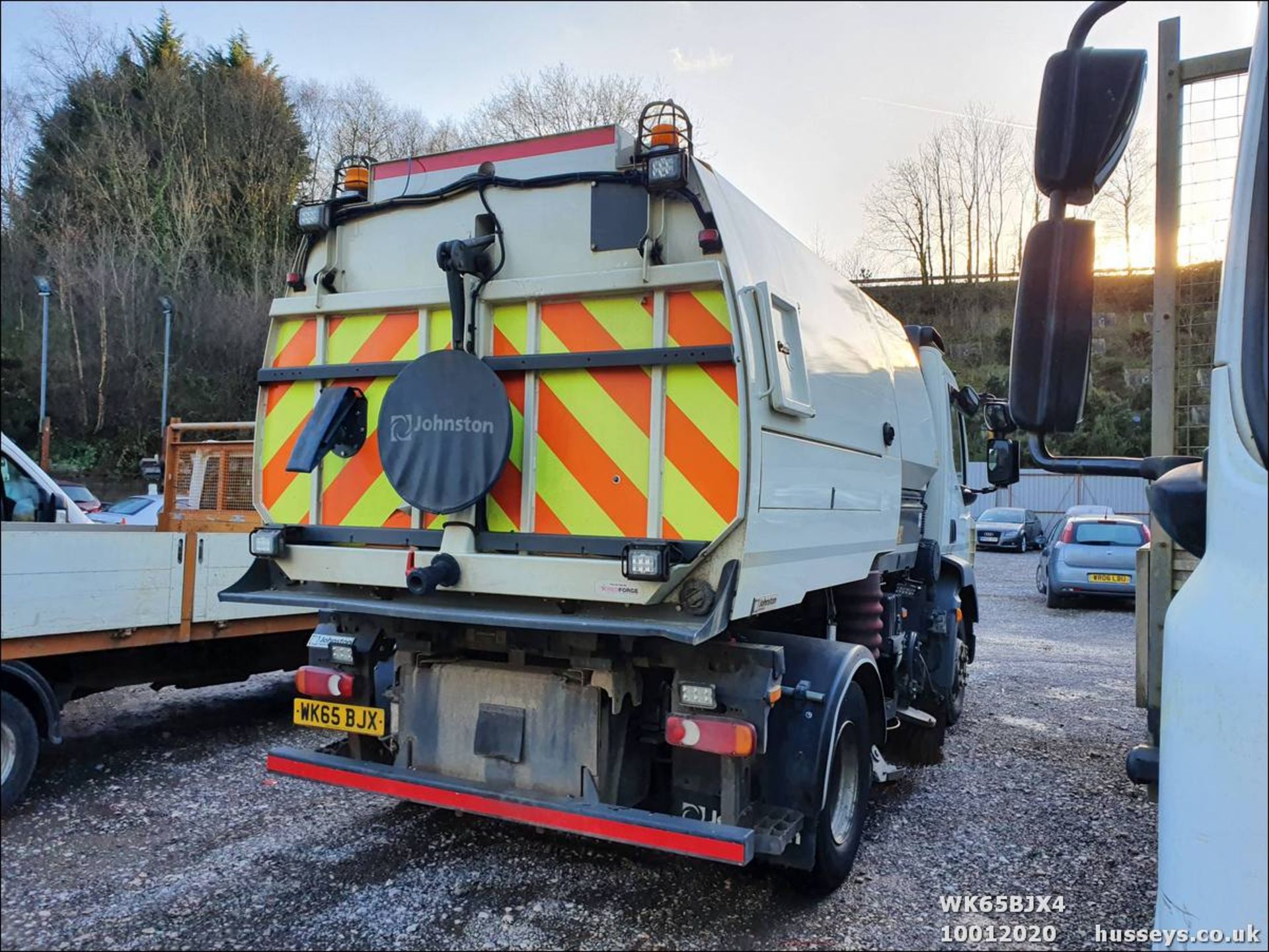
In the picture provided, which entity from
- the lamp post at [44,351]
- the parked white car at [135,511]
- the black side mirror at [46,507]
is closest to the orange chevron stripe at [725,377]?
the black side mirror at [46,507]

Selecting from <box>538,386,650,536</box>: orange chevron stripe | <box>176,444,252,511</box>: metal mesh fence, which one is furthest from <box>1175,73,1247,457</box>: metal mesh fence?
<box>176,444,252,511</box>: metal mesh fence

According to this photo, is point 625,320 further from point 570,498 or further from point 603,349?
point 570,498

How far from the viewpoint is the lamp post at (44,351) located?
527 inches

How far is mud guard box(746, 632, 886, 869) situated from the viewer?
134 inches

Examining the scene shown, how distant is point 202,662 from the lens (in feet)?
19.1

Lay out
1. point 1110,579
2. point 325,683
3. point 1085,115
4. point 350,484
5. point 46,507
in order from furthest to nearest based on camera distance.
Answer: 1. point 1110,579
2. point 46,507
3. point 325,683
4. point 350,484
5. point 1085,115

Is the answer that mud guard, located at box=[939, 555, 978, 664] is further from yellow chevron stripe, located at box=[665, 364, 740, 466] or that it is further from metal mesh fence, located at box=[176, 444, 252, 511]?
metal mesh fence, located at box=[176, 444, 252, 511]

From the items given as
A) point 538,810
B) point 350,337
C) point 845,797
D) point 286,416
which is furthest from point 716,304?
point 845,797

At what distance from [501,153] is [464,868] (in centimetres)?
319

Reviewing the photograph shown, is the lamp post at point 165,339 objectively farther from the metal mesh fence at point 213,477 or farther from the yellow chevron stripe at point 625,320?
the yellow chevron stripe at point 625,320

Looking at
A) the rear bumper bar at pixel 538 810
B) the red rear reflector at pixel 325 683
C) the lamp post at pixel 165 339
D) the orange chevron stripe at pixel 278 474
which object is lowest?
the rear bumper bar at pixel 538 810

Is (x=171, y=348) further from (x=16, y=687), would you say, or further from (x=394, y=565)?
(x=394, y=565)

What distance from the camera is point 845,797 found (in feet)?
12.8

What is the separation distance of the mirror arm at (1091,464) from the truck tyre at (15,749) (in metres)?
4.82
